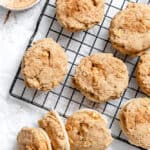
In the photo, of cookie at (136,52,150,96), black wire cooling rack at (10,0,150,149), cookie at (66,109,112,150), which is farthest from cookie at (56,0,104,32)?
→ cookie at (66,109,112,150)

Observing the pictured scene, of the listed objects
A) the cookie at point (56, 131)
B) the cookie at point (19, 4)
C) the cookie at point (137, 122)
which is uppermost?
the cookie at point (19, 4)

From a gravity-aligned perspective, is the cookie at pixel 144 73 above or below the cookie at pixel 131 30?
below

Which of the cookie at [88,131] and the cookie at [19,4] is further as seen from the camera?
the cookie at [19,4]

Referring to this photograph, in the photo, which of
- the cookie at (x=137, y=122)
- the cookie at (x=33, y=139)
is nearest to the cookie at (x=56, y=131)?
the cookie at (x=33, y=139)

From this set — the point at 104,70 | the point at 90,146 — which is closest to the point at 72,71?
the point at 104,70

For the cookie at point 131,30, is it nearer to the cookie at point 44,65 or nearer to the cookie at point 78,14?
the cookie at point 78,14

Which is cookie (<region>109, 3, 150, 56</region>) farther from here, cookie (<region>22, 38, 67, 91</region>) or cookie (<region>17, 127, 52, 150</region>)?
cookie (<region>17, 127, 52, 150</region>)

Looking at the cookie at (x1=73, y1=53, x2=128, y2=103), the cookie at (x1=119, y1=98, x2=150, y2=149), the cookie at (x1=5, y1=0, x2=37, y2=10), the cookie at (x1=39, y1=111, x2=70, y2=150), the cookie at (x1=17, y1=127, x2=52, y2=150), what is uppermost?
the cookie at (x1=5, y1=0, x2=37, y2=10)
